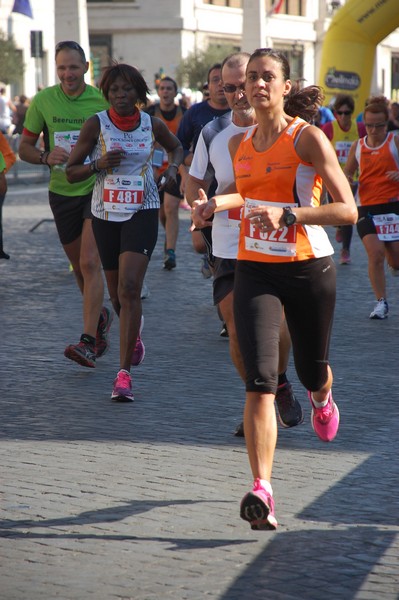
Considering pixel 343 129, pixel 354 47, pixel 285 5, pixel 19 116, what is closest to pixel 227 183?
pixel 343 129

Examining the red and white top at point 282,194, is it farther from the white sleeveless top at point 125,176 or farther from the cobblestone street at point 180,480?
the white sleeveless top at point 125,176

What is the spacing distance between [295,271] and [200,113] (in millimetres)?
5206

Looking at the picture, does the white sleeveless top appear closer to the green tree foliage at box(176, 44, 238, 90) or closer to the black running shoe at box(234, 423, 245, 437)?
the black running shoe at box(234, 423, 245, 437)

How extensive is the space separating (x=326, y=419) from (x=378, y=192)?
540 centimetres

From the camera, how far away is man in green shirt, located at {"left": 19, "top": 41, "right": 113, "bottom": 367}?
8328mm

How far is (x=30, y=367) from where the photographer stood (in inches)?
328

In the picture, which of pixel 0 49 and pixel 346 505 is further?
pixel 0 49

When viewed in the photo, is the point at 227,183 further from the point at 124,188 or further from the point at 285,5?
the point at 285,5

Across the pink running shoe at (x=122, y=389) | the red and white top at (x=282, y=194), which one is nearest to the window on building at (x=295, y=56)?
the pink running shoe at (x=122, y=389)

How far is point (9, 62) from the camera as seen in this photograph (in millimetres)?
49375

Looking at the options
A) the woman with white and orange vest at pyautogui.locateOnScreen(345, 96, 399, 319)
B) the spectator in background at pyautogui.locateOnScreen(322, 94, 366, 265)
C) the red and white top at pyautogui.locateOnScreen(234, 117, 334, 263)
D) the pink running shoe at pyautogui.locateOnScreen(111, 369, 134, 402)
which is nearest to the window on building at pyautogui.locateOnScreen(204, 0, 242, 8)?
the spectator in background at pyautogui.locateOnScreen(322, 94, 366, 265)

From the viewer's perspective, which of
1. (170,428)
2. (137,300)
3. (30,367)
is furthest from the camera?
(30,367)

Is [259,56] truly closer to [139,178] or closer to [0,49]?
[139,178]

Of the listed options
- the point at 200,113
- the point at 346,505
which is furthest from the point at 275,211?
the point at 200,113
